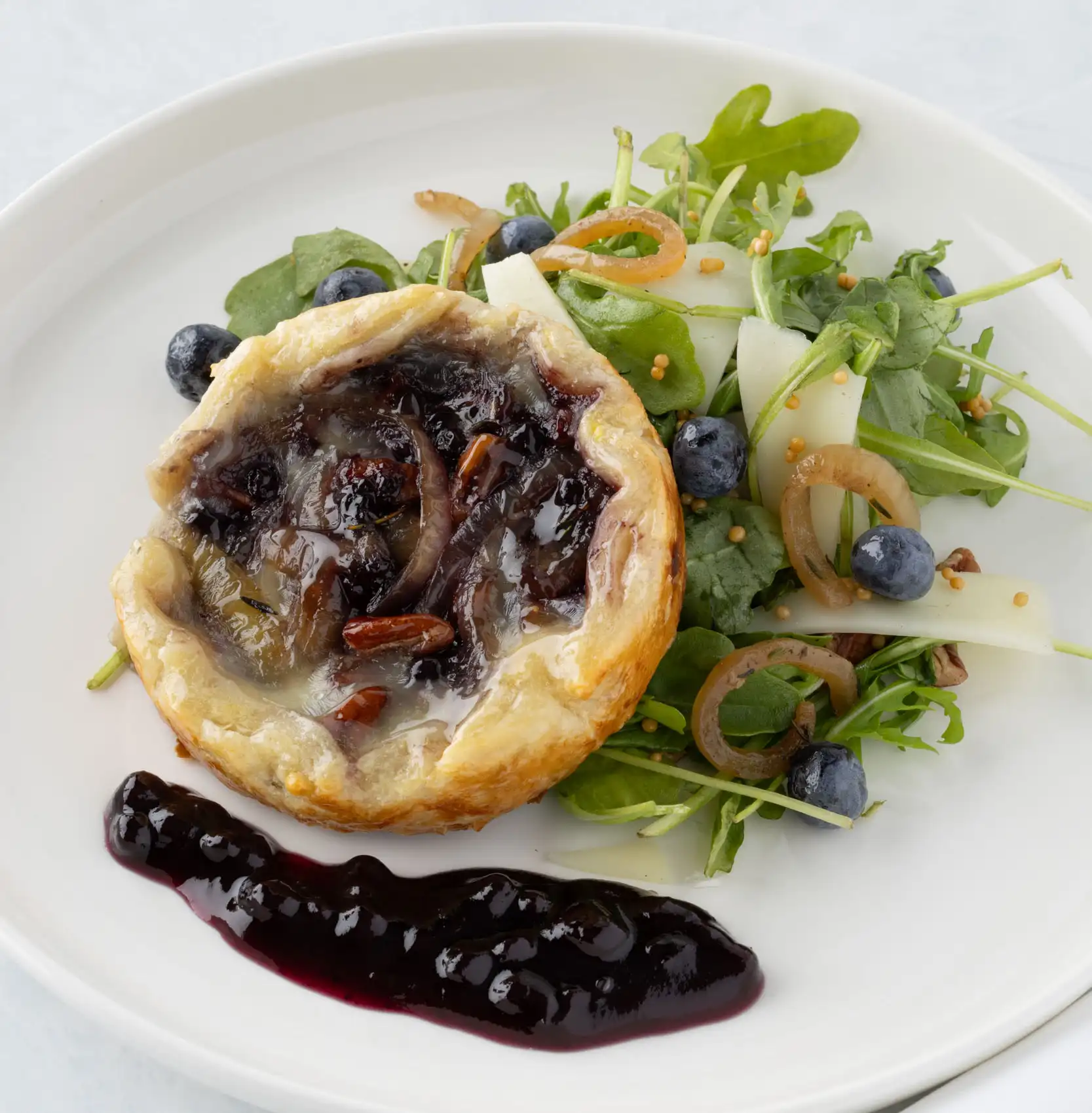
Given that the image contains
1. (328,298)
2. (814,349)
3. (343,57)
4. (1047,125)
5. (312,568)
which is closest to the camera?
(312,568)

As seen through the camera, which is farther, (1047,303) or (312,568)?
(1047,303)

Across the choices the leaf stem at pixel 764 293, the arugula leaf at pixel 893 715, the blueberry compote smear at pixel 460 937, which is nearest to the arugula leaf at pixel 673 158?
the leaf stem at pixel 764 293

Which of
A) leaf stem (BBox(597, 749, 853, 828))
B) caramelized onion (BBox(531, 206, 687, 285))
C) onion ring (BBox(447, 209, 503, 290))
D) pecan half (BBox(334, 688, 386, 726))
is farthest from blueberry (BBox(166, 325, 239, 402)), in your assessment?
leaf stem (BBox(597, 749, 853, 828))

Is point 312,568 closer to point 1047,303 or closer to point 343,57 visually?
point 343,57

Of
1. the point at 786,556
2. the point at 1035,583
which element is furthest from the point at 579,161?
the point at 1035,583

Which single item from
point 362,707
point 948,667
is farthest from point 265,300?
point 948,667

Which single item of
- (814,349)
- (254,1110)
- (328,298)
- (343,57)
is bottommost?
(254,1110)

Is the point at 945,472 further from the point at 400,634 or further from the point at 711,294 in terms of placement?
the point at 400,634
